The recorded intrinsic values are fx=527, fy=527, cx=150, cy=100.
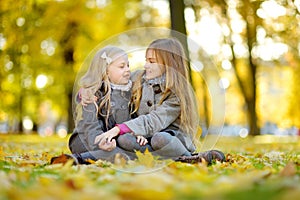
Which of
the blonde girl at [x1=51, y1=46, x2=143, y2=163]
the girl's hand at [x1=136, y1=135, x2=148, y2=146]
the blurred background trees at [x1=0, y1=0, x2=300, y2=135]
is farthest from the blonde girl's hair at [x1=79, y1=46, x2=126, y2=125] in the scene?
the blurred background trees at [x1=0, y1=0, x2=300, y2=135]

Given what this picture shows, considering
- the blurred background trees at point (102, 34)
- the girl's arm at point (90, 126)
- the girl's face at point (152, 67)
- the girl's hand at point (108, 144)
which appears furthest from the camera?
the blurred background trees at point (102, 34)

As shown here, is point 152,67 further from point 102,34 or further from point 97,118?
point 102,34

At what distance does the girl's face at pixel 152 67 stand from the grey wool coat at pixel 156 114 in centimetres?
4

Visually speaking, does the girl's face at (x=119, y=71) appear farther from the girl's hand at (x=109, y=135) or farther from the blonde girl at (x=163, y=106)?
the girl's hand at (x=109, y=135)

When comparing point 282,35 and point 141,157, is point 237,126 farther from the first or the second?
point 141,157

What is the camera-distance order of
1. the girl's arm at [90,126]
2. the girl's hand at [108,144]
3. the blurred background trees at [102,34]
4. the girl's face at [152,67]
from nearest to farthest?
1. the girl's hand at [108,144]
2. the girl's arm at [90,126]
3. the girl's face at [152,67]
4. the blurred background trees at [102,34]

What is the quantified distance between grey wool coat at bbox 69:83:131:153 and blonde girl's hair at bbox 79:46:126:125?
0.04m

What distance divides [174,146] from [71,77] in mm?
12745

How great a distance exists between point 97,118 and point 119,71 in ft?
1.41

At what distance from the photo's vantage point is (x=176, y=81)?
4441 millimetres

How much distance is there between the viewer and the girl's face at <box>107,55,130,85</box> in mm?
4359

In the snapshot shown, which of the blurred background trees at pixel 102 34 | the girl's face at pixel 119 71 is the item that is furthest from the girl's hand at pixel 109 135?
the blurred background trees at pixel 102 34

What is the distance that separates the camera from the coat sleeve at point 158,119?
4199 millimetres

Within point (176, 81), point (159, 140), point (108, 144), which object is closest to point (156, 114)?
point (159, 140)
